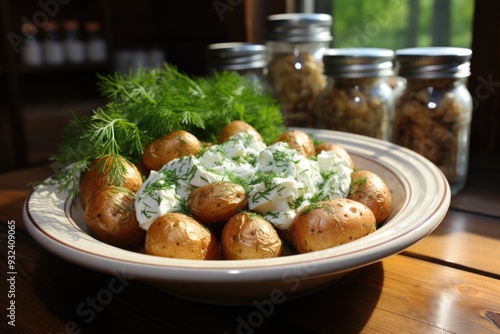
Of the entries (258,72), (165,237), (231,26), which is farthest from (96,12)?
(165,237)

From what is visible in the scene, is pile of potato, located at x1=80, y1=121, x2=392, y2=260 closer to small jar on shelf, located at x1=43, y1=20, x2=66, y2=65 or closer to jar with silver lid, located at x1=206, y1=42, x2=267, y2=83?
jar with silver lid, located at x1=206, y1=42, x2=267, y2=83

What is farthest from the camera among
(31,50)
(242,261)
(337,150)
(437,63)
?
(31,50)

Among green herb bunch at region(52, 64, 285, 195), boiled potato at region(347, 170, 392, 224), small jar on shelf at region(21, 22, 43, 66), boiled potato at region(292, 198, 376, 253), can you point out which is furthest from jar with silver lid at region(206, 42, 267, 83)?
small jar on shelf at region(21, 22, 43, 66)

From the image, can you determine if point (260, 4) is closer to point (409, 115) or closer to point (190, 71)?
point (409, 115)

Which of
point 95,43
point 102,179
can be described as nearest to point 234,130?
point 102,179

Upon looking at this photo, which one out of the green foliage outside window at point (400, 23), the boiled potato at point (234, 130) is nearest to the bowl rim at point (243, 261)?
the boiled potato at point (234, 130)

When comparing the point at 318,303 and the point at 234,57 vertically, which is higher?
the point at 234,57

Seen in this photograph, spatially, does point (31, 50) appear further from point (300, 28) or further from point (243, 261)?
point (243, 261)
